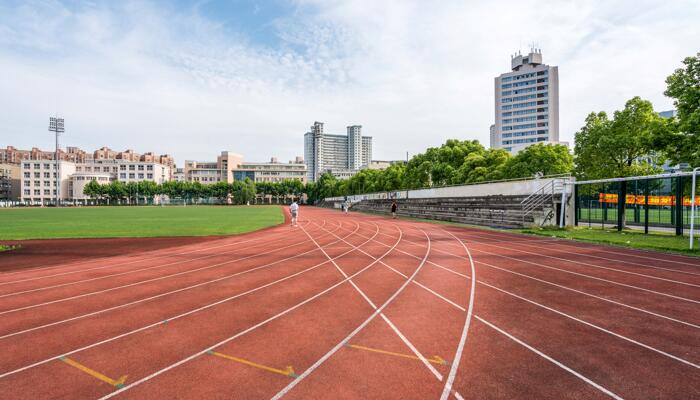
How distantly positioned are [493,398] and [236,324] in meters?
3.96

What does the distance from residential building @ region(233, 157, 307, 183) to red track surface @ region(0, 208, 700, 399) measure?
14329 centimetres

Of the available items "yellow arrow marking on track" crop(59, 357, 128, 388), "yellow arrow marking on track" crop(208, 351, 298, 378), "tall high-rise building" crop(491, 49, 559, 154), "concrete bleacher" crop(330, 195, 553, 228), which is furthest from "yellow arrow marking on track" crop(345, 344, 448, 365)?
"tall high-rise building" crop(491, 49, 559, 154)

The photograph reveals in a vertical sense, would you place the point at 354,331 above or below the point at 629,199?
below

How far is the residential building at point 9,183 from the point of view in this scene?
12850 centimetres

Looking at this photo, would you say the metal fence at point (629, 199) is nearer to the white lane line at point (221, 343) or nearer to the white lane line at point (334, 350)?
the white lane line at point (334, 350)

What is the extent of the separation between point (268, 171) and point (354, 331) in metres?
153

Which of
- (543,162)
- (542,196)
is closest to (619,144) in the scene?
(542,196)

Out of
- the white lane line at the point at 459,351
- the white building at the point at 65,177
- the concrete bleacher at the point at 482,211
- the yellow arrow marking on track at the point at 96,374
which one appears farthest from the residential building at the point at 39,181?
the white lane line at the point at 459,351

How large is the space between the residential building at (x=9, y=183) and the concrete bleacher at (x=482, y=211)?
550 feet

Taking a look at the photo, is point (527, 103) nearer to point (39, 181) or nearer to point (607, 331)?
point (607, 331)

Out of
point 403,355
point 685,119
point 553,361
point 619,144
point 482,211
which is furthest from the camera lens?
point 482,211

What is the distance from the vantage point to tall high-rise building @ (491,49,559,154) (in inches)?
4085

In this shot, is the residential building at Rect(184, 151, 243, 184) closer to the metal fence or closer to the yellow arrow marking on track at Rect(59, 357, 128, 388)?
the metal fence

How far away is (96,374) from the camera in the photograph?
155 inches
